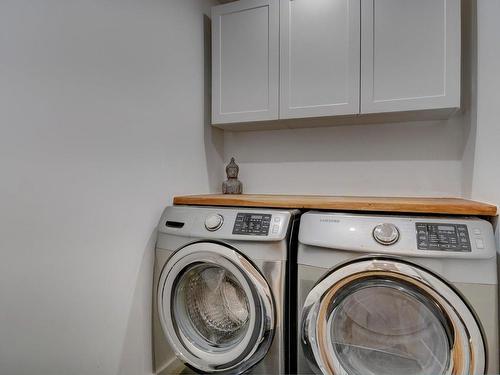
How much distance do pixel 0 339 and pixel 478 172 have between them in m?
2.00

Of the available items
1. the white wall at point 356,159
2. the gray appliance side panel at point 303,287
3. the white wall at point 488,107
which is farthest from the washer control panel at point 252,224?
the white wall at point 488,107

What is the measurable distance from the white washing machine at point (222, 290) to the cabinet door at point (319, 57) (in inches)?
27.7

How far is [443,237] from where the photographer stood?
111cm

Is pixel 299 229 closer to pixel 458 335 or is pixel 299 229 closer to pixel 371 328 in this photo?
pixel 371 328

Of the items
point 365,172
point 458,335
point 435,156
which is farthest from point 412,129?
point 458,335

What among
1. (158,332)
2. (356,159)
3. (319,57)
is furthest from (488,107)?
(158,332)

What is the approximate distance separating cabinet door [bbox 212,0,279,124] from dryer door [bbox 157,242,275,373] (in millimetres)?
900

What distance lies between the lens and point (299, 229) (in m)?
1.32

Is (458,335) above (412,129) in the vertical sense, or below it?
below

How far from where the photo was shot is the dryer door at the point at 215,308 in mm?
1257

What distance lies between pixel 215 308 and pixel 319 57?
147 centimetres

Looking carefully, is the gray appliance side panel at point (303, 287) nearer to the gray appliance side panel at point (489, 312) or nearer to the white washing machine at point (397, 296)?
the white washing machine at point (397, 296)

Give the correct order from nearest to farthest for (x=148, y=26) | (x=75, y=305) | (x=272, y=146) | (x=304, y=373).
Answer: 1. (x=75, y=305)
2. (x=304, y=373)
3. (x=148, y=26)
4. (x=272, y=146)

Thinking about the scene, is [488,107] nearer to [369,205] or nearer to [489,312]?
[369,205]
